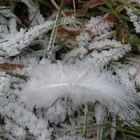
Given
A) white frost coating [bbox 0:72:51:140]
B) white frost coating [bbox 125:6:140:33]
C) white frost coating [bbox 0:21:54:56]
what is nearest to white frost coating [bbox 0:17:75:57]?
white frost coating [bbox 0:21:54:56]

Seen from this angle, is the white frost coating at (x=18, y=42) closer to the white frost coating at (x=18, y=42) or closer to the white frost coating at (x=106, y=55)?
the white frost coating at (x=18, y=42)

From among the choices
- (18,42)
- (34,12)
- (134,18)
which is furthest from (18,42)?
(134,18)

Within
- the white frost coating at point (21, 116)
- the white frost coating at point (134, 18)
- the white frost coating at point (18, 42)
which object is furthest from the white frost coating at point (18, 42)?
the white frost coating at point (134, 18)

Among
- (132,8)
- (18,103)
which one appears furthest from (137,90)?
(18,103)

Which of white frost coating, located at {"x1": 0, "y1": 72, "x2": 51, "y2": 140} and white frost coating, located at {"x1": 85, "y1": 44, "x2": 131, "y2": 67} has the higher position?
white frost coating, located at {"x1": 85, "y1": 44, "x2": 131, "y2": 67}

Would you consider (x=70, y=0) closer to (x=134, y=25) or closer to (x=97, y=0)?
(x=97, y=0)

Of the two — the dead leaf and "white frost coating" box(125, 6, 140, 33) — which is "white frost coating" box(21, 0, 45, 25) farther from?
"white frost coating" box(125, 6, 140, 33)

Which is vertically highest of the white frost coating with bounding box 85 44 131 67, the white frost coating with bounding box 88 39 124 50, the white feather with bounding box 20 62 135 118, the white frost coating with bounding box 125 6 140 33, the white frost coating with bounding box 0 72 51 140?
the white frost coating with bounding box 125 6 140 33

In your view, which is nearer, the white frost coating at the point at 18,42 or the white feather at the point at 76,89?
the white feather at the point at 76,89

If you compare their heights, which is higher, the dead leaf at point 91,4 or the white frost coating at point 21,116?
the dead leaf at point 91,4
